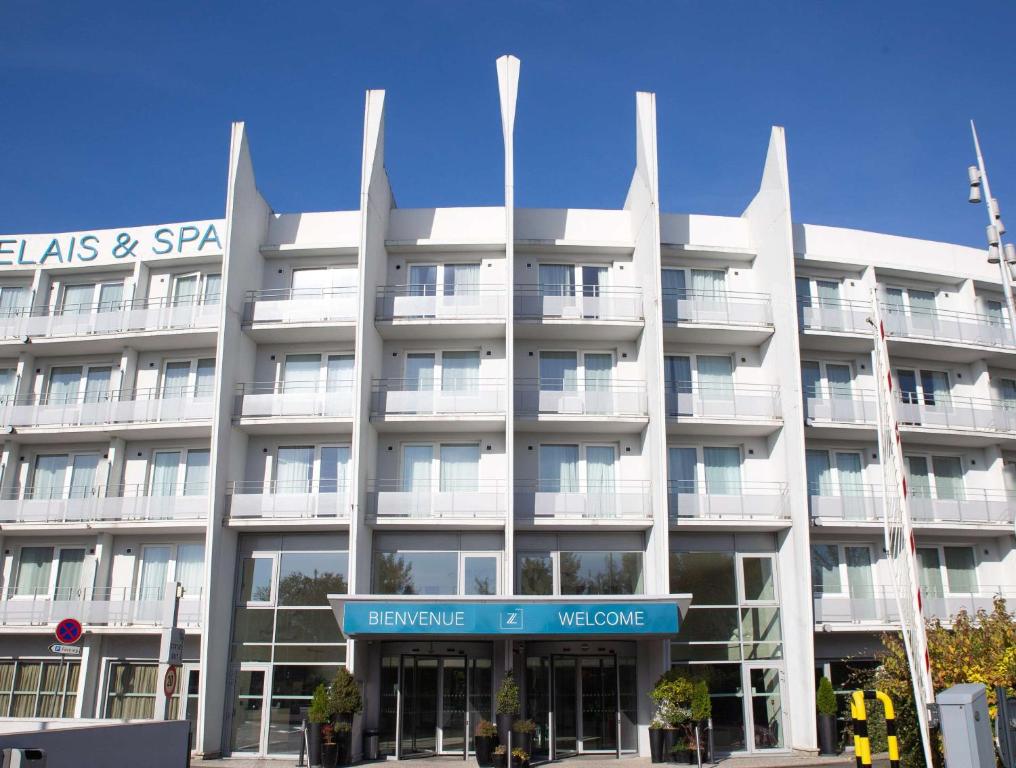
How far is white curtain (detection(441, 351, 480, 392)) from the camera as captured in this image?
25844 mm

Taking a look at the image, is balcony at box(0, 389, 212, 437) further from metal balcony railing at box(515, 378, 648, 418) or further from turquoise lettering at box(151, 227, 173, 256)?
metal balcony railing at box(515, 378, 648, 418)

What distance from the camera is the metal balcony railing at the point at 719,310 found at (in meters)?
25.7

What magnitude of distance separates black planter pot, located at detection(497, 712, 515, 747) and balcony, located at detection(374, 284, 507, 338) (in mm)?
10131

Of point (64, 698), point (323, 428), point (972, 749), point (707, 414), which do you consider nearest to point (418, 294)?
point (323, 428)

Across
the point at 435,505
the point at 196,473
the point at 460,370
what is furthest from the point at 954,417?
the point at 196,473

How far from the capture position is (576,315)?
2538cm

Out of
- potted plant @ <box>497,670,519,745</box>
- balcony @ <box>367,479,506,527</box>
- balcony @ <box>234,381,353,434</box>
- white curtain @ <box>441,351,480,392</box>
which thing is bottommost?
potted plant @ <box>497,670,519,745</box>

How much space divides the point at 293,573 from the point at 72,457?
8.06 m

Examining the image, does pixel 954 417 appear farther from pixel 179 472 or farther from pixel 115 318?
pixel 115 318

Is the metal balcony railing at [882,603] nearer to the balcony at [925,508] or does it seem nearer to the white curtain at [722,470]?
the balcony at [925,508]

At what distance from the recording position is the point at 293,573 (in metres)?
24.5

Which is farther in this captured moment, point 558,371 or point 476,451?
point 558,371

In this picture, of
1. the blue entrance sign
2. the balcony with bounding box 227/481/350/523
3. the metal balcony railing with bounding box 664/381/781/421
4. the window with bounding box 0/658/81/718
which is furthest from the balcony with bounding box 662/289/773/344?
the window with bounding box 0/658/81/718

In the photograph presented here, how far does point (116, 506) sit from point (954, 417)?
948 inches
